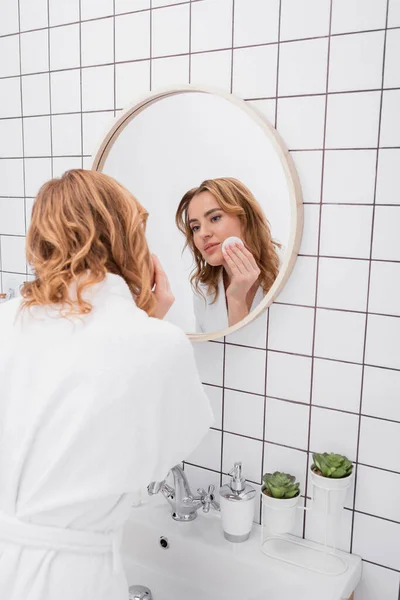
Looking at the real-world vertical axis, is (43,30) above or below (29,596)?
above

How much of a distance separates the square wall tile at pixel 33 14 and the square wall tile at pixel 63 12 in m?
0.03

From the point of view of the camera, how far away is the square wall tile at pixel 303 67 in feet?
3.82

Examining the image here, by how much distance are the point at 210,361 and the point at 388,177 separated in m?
0.60

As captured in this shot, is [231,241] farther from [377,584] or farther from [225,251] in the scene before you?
[377,584]

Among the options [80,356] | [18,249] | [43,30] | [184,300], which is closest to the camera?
[80,356]

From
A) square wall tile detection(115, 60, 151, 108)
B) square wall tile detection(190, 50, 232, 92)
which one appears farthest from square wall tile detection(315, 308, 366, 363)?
square wall tile detection(115, 60, 151, 108)

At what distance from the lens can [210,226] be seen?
1.32 metres

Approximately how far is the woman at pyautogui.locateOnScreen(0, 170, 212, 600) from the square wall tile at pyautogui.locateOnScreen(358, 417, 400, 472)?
17.8 inches

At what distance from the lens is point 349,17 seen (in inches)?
44.3

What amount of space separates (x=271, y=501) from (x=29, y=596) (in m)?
0.54

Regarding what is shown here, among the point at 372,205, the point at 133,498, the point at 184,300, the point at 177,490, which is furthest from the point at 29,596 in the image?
the point at 372,205

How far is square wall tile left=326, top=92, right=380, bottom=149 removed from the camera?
113cm

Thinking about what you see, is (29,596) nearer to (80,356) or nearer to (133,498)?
(133,498)

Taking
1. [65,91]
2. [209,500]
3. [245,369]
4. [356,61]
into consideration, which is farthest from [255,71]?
[209,500]
